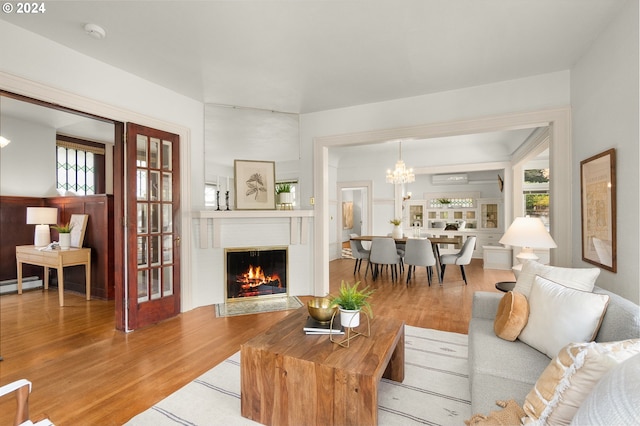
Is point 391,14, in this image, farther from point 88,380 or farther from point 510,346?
point 88,380

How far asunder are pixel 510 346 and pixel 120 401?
253 cm

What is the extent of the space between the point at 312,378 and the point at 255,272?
2825 millimetres

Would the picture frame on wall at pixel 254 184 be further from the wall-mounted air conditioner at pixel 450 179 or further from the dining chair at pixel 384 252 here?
the wall-mounted air conditioner at pixel 450 179

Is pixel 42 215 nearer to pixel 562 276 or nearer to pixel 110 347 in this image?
pixel 110 347

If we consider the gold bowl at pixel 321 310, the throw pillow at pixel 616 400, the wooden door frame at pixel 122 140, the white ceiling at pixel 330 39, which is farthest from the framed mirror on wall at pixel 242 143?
the throw pillow at pixel 616 400

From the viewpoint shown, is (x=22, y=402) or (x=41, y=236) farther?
(x=41, y=236)

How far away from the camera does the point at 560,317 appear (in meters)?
1.62

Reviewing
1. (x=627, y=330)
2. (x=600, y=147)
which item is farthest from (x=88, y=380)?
(x=600, y=147)

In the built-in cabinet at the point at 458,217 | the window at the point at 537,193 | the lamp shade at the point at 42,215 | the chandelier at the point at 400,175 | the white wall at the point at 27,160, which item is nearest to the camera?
the lamp shade at the point at 42,215

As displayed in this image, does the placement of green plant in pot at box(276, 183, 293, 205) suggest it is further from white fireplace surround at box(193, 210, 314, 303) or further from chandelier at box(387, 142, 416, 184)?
chandelier at box(387, 142, 416, 184)

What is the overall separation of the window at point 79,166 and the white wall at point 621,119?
741 cm

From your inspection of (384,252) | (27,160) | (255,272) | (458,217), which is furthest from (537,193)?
(27,160)

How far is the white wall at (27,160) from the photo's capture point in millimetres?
4602

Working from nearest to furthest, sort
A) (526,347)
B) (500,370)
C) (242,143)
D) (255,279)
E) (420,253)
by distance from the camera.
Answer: (500,370)
(526,347)
(242,143)
(255,279)
(420,253)
